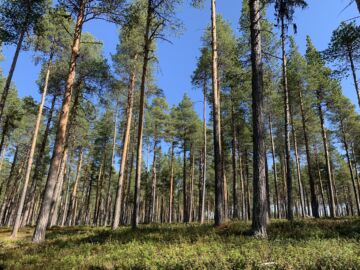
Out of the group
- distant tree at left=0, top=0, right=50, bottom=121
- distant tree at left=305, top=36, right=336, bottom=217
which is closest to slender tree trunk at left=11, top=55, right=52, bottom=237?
distant tree at left=0, top=0, right=50, bottom=121

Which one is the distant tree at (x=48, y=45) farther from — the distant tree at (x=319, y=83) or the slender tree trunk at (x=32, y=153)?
the distant tree at (x=319, y=83)

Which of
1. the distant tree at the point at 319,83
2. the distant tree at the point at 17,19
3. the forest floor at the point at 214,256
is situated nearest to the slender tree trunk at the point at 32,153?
the distant tree at the point at 17,19

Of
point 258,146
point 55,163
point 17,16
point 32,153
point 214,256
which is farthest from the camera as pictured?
point 32,153

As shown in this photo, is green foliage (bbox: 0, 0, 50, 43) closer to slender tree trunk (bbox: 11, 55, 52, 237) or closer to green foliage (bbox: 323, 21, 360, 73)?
slender tree trunk (bbox: 11, 55, 52, 237)

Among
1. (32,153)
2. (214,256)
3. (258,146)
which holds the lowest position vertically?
(214,256)

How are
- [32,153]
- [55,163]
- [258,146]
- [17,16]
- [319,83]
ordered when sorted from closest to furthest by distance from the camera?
[258,146] → [55,163] → [17,16] → [32,153] → [319,83]

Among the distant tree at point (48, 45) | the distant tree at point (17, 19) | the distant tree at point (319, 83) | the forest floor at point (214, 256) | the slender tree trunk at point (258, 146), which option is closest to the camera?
the forest floor at point (214, 256)

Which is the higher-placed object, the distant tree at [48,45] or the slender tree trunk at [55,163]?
the distant tree at [48,45]

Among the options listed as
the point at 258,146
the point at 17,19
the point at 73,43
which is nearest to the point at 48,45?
the point at 17,19

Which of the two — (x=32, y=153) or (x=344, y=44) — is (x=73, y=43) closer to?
(x=32, y=153)

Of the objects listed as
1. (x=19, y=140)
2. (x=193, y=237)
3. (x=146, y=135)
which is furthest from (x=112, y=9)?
(x=19, y=140)

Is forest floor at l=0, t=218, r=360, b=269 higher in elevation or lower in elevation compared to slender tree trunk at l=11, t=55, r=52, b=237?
lower

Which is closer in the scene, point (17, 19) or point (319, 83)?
A: point (17, 19)

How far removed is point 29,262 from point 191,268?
4.65 metres
